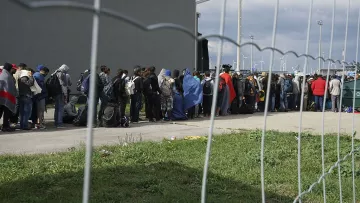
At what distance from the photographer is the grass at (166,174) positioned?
A: 4.77m

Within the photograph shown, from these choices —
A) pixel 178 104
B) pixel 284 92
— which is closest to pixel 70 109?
pixel 178 104

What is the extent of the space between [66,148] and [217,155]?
2.68m

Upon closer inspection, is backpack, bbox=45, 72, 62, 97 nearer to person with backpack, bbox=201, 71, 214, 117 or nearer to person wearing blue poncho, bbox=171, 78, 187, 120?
person wearing blue poncho, bbox=171, 78, 187, 120

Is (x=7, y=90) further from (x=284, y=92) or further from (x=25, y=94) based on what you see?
(x=284, y=92)

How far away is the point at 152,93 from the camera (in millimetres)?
12312

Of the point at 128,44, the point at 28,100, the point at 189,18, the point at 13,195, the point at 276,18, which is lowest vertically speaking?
the point at 13,195

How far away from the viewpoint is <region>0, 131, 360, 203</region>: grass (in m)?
4.77

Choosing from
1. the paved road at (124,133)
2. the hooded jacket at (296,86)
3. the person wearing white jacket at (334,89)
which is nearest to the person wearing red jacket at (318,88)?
the person wearing white jacket at (334,89)

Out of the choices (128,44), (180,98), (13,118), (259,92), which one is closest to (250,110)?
(259,92)

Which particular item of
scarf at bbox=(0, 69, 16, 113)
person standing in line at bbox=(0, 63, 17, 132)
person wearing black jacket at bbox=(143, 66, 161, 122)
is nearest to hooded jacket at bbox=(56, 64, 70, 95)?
person standing in line at bbox=(0, 63, 17, 132)

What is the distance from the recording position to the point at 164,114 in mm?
12953

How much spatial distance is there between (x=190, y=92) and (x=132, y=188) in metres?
8.53

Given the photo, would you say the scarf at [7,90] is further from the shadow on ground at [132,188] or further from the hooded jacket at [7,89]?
the shadow on ground at [132,188]

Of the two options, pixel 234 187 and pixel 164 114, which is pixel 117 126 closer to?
pixel 164 114
